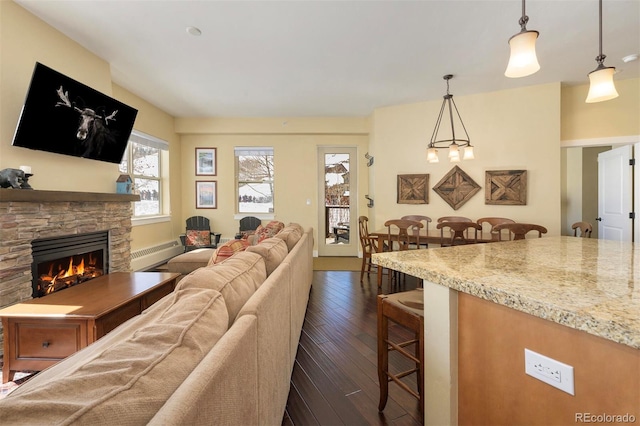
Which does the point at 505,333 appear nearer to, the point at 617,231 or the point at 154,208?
the point at 617,231

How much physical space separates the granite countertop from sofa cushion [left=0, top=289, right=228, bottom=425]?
0.82m

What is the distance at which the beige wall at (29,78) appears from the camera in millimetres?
2303

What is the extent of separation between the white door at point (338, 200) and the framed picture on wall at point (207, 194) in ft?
7.22

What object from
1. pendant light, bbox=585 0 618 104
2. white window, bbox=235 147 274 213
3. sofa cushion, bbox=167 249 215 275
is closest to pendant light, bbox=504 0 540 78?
pendant light, bbox=585 0 618 104

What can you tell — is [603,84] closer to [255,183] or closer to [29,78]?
[29,78]

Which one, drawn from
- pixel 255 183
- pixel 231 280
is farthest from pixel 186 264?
pixel 255 183

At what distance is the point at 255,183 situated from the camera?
587 cm

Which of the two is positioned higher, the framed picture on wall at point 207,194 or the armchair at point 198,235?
the framed picture on wall at point 207,194

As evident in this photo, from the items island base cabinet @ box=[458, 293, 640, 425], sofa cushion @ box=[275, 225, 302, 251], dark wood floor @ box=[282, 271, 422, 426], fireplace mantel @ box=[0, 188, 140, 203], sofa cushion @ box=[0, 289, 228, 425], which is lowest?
dark wood floor @ box=[282, 271, 422, 426]

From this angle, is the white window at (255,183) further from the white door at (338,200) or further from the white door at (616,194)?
the white door at (616,194)

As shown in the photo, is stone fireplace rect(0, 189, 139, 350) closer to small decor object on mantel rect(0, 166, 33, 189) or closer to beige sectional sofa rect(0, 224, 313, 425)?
small decor object on mantel rect(0, 166, 33, 189)

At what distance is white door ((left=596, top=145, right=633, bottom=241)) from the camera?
378 centimetres

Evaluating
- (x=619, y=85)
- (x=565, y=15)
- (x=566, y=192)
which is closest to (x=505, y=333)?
(x=565, y=15)

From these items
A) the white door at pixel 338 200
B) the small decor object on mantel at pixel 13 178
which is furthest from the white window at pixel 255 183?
the small decor object on mantel at pixel 13 178
